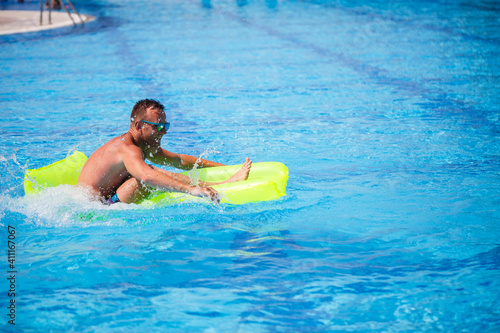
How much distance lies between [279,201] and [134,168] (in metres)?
1.11

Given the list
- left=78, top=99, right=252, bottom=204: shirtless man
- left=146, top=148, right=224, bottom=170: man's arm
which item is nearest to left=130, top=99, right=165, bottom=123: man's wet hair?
left=78, top=99, right=252, bottom=204: shirtless man

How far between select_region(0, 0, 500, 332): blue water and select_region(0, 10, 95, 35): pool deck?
2728 mm

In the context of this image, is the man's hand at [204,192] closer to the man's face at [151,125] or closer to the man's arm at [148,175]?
the man's arm at [148,175]

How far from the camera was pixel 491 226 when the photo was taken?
3602mm

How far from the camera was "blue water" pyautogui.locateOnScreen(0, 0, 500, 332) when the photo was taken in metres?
2.77

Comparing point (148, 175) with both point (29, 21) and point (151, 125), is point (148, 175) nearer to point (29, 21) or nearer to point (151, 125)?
point (151, 125)

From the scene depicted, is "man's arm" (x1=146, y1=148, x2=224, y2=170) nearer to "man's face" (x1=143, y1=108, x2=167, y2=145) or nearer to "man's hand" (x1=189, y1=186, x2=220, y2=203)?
"man's face" (x1=143, y1=108, x2=167, y2=145)

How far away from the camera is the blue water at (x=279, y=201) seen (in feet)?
9.09

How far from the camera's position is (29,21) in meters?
15.0

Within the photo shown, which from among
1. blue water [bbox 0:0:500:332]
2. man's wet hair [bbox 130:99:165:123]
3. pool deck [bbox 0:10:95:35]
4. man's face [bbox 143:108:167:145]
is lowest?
blue water [bbox 0:0:500:332]

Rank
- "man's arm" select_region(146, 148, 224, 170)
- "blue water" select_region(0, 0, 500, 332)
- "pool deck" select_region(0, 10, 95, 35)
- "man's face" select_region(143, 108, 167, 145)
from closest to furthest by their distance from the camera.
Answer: "blue water" select_region(0, 0, 500, 332), "man's face" select_region(143, 108, 167, 145), "man's arm" select_region(146, 148, 224, 170), "pool deck" select_region(0, 10, 95, 35)

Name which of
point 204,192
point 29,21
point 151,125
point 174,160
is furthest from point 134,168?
point 29,21

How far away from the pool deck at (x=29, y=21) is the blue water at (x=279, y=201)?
2.73m

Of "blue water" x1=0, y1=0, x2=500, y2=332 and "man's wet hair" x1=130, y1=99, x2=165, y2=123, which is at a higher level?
"man's wet hair" x1=130, y1=99, x2=165, y2=123
